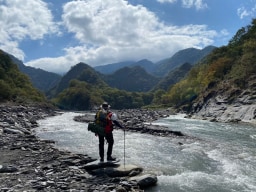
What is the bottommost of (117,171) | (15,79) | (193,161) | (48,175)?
(193,161)

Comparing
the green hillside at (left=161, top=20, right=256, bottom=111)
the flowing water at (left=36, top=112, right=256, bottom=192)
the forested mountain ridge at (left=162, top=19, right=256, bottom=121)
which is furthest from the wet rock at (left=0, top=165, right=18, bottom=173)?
the green hillside at (left=161, top=20, right=256, bottom=111)

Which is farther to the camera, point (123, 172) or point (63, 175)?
point (123, 172)

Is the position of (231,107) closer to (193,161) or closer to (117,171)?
(193,161)

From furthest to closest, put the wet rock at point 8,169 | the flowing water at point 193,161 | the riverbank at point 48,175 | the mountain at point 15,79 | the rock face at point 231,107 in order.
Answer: the mountain at point 15,79 < the rock face at point 231,107 < the wet rock at point 8,169 < the flowing water at point 193,161 < the riverbank at point 48,175

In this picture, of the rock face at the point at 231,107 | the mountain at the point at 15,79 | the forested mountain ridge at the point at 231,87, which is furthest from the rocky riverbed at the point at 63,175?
the mountain at the point at 15,79

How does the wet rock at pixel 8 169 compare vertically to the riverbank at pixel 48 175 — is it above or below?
above

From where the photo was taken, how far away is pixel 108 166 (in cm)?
1911

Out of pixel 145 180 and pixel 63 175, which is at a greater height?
pixel 63 175

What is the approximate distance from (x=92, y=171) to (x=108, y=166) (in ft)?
3.39

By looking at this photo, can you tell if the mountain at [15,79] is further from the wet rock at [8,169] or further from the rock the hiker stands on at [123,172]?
the rock the hiker stands on at [123,172]

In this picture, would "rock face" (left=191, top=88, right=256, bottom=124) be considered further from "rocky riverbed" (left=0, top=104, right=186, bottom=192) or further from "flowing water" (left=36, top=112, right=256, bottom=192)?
"rocky riverbed" (left=0, top=104, right=186, bottom=192)

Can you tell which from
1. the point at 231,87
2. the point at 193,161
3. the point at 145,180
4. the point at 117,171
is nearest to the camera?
the point at 145,180

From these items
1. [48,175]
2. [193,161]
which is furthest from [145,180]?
[193,161]

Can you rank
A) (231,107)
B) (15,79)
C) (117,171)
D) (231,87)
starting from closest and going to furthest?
(117,171) → (231,107) → (231,87) → (15,79)
